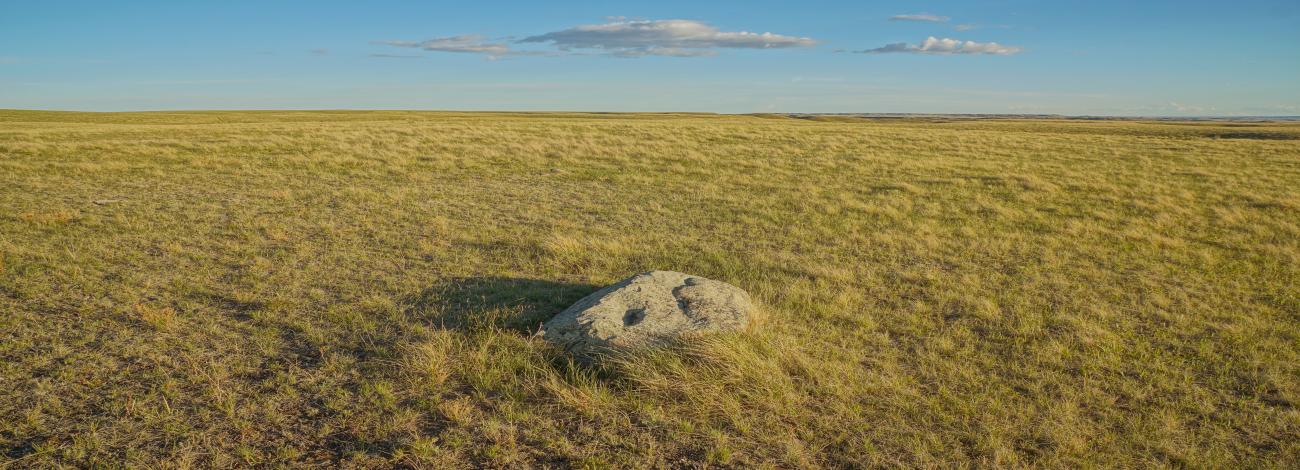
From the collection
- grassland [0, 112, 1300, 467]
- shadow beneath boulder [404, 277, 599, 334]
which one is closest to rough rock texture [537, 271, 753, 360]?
grassland [0, 112, 1300, 467]

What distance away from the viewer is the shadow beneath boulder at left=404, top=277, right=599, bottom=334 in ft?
20.9

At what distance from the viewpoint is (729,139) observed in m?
33.6

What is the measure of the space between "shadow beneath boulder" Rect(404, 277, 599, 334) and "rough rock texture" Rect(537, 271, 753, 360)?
1.89 ft

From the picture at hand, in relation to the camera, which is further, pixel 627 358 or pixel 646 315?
pixel 646 315

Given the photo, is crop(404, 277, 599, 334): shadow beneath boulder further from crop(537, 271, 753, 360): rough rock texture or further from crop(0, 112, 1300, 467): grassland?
crop(537, 271, 753, 360): rough rock texture

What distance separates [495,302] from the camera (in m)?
7.01

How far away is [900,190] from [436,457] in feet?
50.0

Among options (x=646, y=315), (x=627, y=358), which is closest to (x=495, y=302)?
(x=646, y=315)

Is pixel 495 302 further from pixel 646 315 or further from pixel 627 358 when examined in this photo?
pixel 627 358

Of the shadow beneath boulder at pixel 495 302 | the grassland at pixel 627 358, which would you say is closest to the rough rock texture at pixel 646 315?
the grassland at pixel 627 358

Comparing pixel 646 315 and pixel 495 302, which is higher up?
pixel 646 315

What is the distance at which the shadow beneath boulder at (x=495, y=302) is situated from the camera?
6.37 meters

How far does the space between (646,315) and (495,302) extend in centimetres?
211

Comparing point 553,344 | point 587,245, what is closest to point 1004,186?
point 587,245
